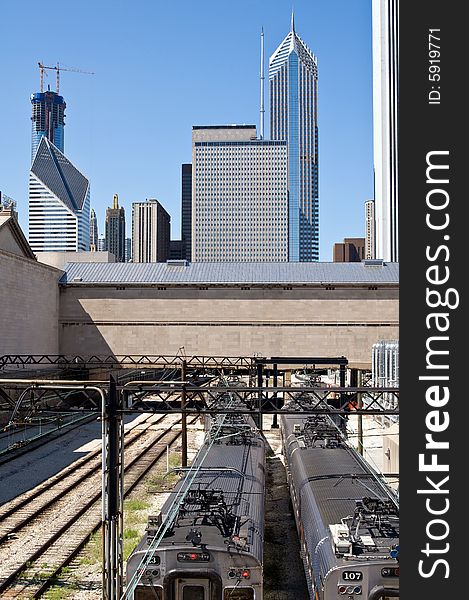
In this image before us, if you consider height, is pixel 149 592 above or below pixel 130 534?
above

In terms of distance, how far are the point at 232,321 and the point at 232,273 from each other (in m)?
4.57

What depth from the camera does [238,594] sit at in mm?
10867

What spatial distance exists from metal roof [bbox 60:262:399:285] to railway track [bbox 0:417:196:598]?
2735 centimetres

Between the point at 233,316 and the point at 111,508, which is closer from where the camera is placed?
the point at 111,508

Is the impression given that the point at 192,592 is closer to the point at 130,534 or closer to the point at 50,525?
the point at 130,534

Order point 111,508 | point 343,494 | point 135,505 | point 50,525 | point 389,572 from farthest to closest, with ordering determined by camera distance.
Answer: point 135,505, point 50,525, point 343,494, point 111,508, point 389,572

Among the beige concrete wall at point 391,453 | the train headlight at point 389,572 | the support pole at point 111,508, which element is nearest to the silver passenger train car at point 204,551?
the support pole at point 111,508

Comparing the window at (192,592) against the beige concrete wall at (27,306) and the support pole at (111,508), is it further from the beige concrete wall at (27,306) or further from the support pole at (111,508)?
the beige concrete wall at (27,306)

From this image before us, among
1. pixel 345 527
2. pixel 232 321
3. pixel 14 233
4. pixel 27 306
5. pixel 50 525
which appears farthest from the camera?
pixel 232 321

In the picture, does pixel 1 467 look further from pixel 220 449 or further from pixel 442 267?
pixel 442 267

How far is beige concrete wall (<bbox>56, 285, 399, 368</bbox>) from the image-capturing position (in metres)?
53.4

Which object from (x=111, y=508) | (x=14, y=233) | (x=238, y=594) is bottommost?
(x=238, y=594)

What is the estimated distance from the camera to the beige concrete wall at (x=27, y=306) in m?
44.0

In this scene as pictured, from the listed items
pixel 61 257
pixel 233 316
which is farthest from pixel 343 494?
pixel 61 257
